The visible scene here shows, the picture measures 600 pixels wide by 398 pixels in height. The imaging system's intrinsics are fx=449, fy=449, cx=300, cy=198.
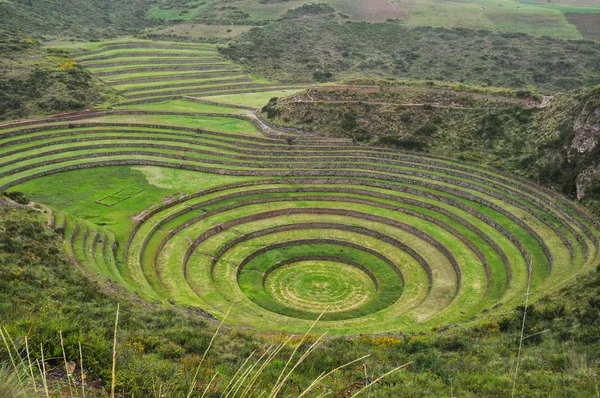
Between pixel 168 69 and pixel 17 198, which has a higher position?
pixel 168 69

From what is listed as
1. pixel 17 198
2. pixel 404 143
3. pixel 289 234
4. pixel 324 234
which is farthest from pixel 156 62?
pixel 324 234

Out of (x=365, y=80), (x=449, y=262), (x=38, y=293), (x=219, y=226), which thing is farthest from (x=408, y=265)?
(x=365, y=80)

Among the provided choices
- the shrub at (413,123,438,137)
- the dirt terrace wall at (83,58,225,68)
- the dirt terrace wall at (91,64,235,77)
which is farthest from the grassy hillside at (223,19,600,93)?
the shrub at (413,123,438,137)

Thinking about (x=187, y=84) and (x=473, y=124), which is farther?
(x=187, y=84)

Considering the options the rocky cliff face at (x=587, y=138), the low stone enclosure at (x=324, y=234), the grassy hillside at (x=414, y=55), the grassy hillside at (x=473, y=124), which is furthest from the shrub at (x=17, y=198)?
the grassy hillside at (x=414, y=55)

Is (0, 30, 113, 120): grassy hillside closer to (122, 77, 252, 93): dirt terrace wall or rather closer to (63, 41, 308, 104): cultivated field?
(122, 77, 252, 93): dirt terrace wall

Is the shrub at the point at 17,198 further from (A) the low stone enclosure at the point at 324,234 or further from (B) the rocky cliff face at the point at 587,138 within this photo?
(B) the rocky cliff face at the point at 587,138

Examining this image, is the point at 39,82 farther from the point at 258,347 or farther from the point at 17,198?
the point at 258,347

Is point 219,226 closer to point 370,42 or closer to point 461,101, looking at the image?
point 461,101
